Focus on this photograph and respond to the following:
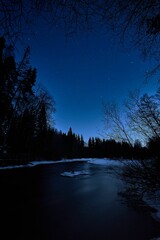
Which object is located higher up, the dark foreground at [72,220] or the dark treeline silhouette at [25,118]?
the dark treeline silhouette at [25,118]

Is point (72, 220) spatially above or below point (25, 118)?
below

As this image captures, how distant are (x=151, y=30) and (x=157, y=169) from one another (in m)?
2.54

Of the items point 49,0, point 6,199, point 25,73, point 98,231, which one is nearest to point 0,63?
point 25,73

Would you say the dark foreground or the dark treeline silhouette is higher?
A: the dark treeline silhouette

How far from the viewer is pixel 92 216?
15.8ft

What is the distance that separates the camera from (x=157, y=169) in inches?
95.3

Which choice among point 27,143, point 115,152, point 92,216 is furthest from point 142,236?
point 27,143

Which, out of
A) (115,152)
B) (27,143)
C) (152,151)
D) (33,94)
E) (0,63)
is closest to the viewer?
(152,151)

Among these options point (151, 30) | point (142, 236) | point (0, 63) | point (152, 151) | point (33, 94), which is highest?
point (0, 63)

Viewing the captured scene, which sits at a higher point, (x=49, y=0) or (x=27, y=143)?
(x=27, y=143)

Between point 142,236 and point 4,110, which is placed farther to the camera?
point 4,110

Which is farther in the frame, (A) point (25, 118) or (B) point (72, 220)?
(A) point (25, 118)

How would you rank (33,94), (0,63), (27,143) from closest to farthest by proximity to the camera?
(0,63) → (33,94) → (27,143)

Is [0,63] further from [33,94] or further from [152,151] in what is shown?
[152,151]
